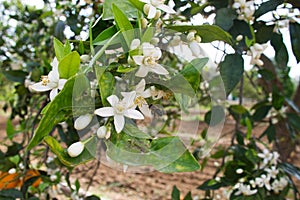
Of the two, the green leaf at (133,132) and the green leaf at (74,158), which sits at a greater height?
the green leaf at (133,132)

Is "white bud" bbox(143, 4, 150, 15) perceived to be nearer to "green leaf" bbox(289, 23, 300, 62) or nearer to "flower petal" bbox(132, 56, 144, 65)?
"flower petal" bbox(132, 56, 144, 65)

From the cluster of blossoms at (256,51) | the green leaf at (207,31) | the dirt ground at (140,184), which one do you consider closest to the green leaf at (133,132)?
the green leaf at (207,31)

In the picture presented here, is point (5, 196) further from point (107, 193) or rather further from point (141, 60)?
point (107, 193)

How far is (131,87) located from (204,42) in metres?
0.13

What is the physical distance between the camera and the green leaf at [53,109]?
31 cm

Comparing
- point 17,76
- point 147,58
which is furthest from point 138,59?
point 17,76

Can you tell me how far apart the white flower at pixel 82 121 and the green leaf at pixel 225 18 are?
345mm

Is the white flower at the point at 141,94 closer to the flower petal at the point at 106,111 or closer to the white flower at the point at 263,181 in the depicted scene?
the flower petal at the point at 106,111

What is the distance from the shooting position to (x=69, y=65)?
0.33 metres

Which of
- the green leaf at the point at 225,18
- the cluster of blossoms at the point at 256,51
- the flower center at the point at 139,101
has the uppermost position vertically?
the flower center at the point at 139,101

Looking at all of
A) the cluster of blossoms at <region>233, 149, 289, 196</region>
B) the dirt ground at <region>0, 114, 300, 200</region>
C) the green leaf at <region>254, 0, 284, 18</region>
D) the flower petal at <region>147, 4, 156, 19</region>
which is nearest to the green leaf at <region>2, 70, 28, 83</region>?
the cluster of blossoms at <region>233, 149, 289, 196</region>

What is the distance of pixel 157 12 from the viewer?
359 mm

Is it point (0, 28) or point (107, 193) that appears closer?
point (0, 28)

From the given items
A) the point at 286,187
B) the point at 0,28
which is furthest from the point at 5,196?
the point at 0,28
